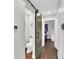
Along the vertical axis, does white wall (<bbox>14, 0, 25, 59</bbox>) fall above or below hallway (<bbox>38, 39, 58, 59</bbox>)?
above

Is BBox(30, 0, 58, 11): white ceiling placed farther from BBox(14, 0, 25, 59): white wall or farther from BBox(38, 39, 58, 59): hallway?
BBox(38, 39, 58, 59): hallway

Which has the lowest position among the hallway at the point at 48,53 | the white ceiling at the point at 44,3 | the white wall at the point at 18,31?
the hallway at the point at 48,53

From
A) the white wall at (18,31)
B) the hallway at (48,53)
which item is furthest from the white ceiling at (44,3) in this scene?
the hallway at (48,53)

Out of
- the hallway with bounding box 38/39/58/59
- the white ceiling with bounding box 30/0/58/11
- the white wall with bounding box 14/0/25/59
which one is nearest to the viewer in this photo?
the white wall with bounding box 14/0/25/59

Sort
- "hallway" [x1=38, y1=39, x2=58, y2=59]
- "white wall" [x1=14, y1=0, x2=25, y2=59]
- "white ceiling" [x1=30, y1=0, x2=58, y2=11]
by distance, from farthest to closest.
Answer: "hallway" [x1=38, y1=39, x2=58, y2=59] < "white ceiling" [x1=30, y1=0, x2=58, y2=11] < "white wall" [x1=14, y1=0, x2=25, y2=59]

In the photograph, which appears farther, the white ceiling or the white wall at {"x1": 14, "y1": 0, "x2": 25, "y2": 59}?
the white ceiling

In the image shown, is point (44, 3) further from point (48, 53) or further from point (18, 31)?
point (48, 53)

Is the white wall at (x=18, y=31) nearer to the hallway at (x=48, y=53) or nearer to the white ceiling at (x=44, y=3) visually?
the white ceiling at (x=44, y=3)

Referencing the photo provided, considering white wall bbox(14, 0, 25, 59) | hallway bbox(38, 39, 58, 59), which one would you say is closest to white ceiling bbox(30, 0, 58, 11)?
white wall bbox(14, 0, 25, 59)

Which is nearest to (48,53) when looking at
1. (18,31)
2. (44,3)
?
(44,3)
